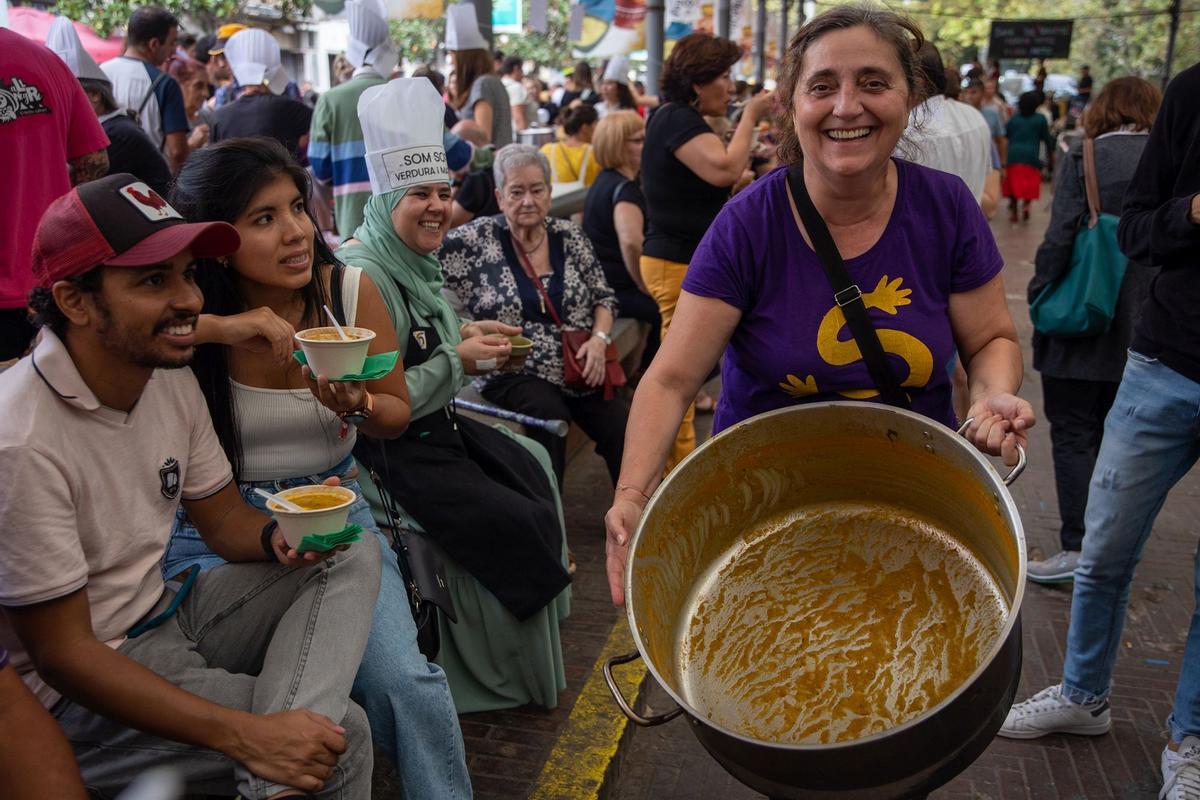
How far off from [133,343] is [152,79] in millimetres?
5236

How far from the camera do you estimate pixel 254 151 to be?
2.86 m

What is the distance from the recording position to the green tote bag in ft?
14.8

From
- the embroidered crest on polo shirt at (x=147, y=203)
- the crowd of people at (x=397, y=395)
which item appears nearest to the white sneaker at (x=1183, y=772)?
the crowd of people at (x=397, y=395)

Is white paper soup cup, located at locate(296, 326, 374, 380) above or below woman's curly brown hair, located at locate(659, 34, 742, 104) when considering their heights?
below

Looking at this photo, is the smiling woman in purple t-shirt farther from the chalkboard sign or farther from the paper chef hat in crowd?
the chalkboard sign

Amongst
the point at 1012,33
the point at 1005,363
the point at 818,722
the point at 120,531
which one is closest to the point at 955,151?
the point at 1005,363

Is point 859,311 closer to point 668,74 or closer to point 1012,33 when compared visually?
point 668,74

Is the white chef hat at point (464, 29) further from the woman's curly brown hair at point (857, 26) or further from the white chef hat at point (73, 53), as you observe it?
the woman's curly brown hair at point (857, 26)

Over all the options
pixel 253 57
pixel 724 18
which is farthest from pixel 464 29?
pixel 724 18

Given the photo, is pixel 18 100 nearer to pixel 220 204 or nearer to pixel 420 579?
pixel 220 204

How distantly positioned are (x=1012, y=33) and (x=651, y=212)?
81.1ft

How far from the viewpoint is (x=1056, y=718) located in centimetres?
361

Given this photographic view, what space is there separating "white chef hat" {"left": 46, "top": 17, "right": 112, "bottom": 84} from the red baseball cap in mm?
3755

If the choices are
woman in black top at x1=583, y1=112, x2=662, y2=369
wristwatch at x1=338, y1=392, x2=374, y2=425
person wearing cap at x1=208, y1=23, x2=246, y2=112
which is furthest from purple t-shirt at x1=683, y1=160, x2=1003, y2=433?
person wearing cap at x1=208, y1=23, x2=246, y2=112
